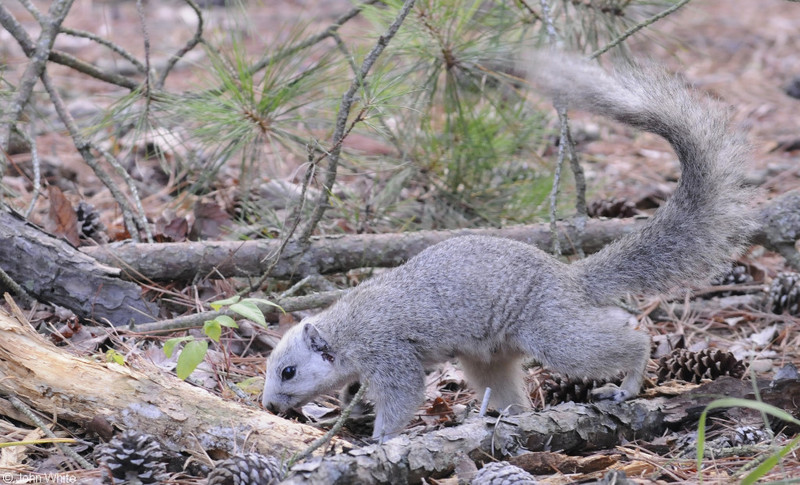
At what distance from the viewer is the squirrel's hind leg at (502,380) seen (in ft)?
11.5

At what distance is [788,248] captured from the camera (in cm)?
414

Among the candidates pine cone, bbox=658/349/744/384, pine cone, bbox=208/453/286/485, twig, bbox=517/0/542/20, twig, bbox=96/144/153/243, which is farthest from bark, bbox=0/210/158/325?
twig, bbox=517/0/542/20

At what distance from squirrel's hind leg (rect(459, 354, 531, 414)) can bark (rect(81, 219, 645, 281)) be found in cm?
94

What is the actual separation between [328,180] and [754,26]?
27.8ft

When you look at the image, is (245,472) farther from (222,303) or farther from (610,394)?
(610,394)

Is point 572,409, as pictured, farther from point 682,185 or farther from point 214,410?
point 214,410

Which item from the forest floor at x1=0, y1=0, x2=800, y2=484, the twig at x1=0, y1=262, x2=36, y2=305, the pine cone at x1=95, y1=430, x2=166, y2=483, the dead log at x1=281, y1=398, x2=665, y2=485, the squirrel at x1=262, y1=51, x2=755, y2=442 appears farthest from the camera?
the forest floor at x1=0, y1=0, x2=800, y2=484

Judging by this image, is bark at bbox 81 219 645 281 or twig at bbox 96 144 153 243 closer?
bark at bbox 81 219 645 281

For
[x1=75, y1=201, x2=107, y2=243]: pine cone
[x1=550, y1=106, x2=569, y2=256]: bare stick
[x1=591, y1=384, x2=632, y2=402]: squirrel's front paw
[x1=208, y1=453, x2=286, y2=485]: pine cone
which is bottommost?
[x1=591, y1=384, x2=632, y2=402]: squirrel's front paw

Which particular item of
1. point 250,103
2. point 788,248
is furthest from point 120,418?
point 788,248

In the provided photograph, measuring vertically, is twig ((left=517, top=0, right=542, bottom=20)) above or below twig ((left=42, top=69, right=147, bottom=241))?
above

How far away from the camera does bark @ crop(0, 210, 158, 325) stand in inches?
142

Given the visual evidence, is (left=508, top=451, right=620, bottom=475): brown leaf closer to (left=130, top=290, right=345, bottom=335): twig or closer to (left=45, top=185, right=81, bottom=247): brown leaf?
(left=130, top=290, right=345, bottom=335): twig

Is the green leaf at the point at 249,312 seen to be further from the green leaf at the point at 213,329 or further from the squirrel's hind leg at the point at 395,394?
the squirrel's hind leg at the point at 395,394
